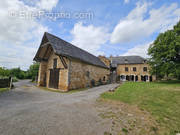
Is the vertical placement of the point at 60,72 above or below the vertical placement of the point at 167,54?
below

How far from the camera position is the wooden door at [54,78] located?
11.2 m

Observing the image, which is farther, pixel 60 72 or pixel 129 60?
pixel 129 60

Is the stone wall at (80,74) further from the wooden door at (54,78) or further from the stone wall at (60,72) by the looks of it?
the wooden door at (54,78)

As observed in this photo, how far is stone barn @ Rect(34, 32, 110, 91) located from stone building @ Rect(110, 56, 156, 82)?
1286cm

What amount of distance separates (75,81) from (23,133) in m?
9.00

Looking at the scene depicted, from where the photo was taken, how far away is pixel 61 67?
36.6 ft

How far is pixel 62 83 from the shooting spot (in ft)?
34.5

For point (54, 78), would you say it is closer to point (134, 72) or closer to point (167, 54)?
point (167, 54)

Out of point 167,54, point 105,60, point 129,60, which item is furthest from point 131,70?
point 167,54

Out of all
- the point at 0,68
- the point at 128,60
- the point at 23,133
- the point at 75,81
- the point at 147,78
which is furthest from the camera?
the point at 128,60

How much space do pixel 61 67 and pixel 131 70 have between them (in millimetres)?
21624

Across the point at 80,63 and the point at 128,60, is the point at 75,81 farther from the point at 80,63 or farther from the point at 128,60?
the point at 128,60

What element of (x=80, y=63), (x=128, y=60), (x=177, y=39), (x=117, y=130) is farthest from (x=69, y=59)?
(x=128, y=60)

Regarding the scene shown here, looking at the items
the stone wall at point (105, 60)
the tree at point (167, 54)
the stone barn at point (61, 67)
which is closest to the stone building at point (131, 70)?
the stone wall at point (105, 60)
